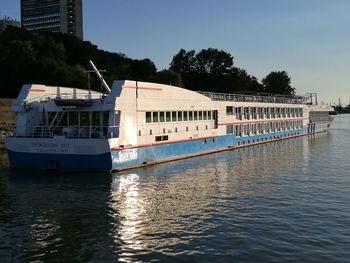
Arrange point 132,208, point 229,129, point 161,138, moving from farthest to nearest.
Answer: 1. point 229,129
2. point 161,138
3. point 132,208

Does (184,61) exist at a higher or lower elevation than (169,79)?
higher

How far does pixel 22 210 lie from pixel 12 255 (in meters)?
6.83

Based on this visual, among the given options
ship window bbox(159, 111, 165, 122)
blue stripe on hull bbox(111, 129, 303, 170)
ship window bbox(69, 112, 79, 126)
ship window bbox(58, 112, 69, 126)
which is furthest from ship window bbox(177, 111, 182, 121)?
ship window bbox(58, 112, 69, 126)

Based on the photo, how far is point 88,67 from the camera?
11744 centimetres

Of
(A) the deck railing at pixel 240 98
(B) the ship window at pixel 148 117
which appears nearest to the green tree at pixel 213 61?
(A) the deck railing at pixel 240 98

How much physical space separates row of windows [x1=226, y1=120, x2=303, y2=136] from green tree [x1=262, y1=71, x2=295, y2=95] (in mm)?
101896

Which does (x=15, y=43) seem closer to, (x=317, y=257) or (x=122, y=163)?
(x=122, y=163)

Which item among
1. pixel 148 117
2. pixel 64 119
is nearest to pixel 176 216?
pixel 148 117

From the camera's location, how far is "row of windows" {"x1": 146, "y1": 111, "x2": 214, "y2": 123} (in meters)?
40.5

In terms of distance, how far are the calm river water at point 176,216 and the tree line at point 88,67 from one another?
63.2 meters

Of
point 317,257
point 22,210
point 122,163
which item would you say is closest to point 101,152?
point 122,163

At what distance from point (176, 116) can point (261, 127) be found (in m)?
29.3

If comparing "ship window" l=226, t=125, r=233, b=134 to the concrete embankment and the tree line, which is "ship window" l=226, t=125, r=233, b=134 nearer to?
the concrete embankment

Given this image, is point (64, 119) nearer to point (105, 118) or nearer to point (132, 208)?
point (105, 118)
